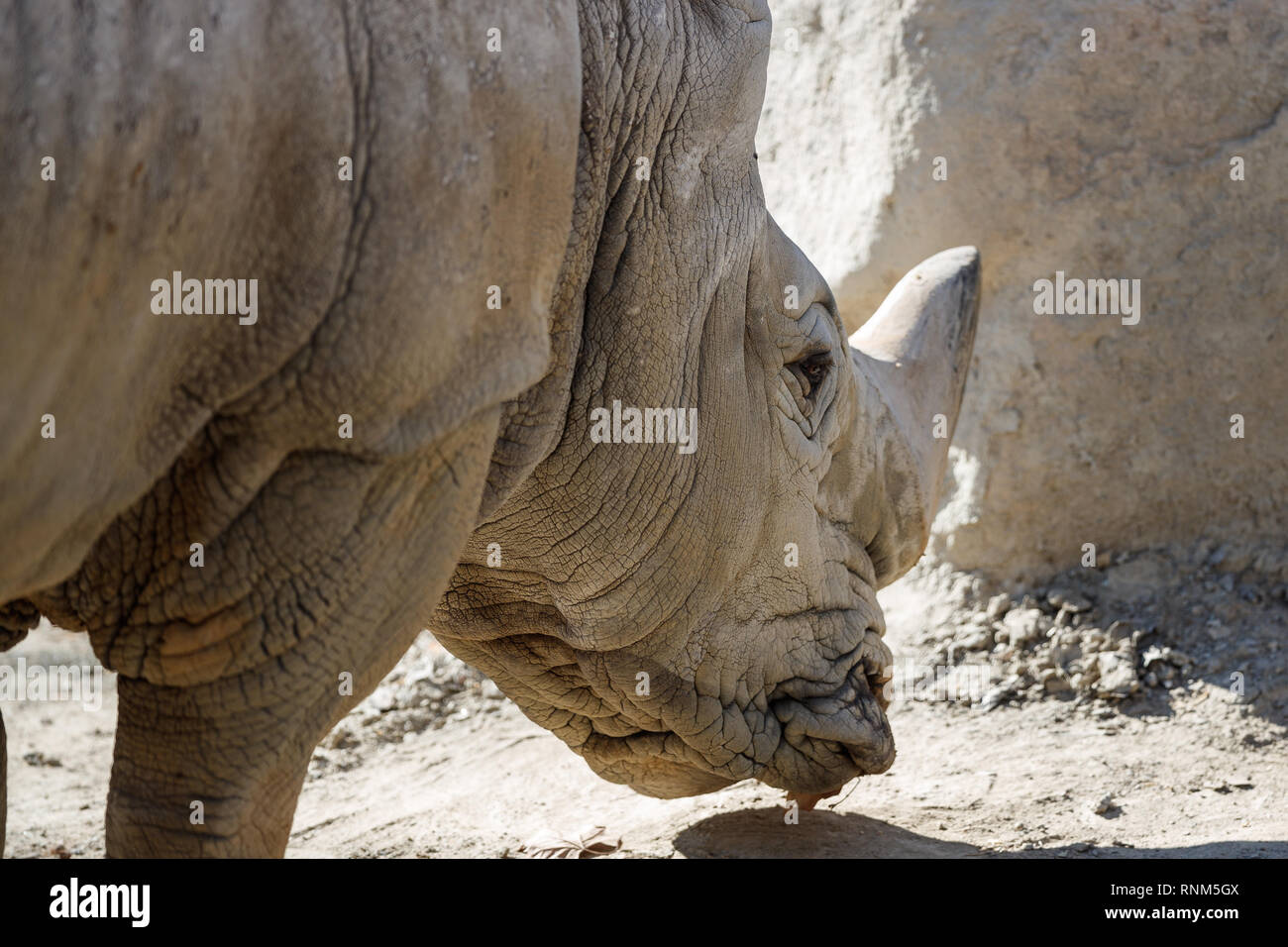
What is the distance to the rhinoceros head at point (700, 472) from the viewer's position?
3.08 m

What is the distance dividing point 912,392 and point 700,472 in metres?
1.02

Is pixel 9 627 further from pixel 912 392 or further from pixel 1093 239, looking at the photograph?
pixel 1093 239

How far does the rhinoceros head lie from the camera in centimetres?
308

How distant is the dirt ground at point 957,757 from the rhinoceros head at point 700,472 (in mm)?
724

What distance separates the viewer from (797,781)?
3.74 m

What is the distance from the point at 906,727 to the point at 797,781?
1.82m

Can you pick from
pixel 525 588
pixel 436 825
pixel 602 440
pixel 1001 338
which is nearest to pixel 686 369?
pixel 602 440

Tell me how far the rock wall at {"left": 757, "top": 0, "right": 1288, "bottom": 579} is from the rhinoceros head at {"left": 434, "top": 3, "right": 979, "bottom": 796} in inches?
80.2

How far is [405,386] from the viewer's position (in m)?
2.37

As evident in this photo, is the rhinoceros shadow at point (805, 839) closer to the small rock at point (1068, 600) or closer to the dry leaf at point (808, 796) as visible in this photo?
the dry leaf at point (808, 796)
